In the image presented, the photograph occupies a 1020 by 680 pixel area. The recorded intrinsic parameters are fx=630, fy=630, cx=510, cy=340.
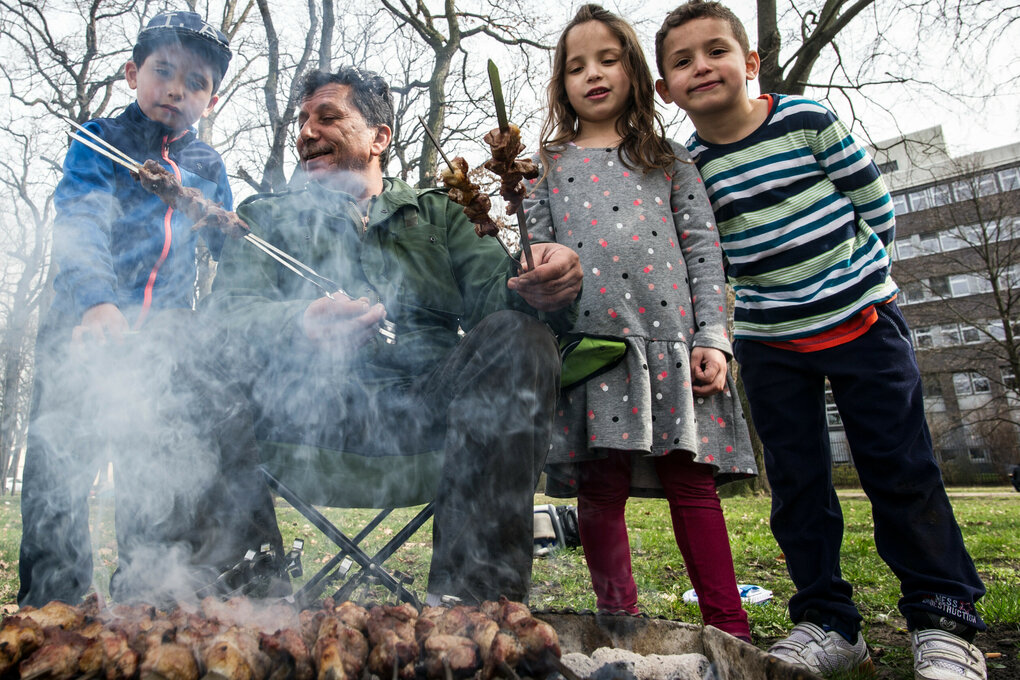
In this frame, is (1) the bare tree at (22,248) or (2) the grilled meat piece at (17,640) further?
(1) the bare tree at (22,248)

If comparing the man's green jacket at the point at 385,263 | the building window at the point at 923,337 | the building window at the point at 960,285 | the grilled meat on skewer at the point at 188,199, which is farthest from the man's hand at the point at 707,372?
the building window at the point at 960,285

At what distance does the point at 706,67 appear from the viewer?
240cm

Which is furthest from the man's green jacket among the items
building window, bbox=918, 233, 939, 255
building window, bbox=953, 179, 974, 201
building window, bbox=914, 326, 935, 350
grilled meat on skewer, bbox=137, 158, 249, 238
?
building window, bbox=918, 233, 939, 255

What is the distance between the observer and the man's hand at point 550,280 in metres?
1.72

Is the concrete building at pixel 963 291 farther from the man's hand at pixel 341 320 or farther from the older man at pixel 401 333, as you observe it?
the man's hand at pixel 341 320

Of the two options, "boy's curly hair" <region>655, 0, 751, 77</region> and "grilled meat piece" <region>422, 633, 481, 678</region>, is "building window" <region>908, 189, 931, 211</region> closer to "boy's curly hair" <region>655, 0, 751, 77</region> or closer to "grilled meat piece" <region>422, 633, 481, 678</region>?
"boy's curly hair" <region>655, 0, 751, 77</region>

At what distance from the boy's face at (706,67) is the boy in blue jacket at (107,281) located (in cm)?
191

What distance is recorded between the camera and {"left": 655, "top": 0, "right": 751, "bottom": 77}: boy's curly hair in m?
2.45

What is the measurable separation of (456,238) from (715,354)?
1.06 meters

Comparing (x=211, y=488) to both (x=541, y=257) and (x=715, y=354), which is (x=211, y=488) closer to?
(x=541, y=257)

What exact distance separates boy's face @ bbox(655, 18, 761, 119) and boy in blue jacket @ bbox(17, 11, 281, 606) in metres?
1.91

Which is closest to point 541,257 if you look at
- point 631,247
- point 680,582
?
point 631,247

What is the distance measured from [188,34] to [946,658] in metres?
3.42

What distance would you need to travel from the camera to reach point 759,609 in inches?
123
